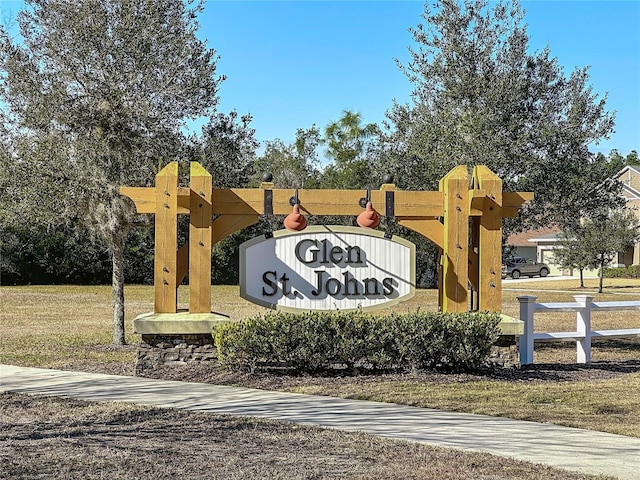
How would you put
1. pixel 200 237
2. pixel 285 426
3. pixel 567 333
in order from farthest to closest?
pixel 567 333 → pixel 200 237 → pixel 285 426

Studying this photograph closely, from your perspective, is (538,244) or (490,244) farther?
(538,244)

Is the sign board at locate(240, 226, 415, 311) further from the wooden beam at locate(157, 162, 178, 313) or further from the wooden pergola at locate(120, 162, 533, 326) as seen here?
the wooden beam at locate(157, 162, 178, 313)

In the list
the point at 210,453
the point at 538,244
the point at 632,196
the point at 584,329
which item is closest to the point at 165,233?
the point at 210,453

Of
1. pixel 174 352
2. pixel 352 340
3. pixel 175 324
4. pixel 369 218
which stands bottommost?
pixel 174 352

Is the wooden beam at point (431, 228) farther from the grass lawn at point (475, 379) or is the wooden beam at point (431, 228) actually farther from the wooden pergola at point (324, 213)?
the grass lawn at point (475, 379)

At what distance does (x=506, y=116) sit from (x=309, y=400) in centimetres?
732

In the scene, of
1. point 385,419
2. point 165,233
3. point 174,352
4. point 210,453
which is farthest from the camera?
point 165,233

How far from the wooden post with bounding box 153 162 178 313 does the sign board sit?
93 cm

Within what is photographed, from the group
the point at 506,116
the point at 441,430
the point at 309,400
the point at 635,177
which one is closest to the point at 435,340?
the point at 309,400

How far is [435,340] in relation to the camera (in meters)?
10.4

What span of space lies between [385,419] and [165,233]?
438cm

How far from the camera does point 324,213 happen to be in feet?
37.1

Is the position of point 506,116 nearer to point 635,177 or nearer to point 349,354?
point 349,354

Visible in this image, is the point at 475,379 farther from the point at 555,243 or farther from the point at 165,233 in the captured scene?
the point at 555,243
